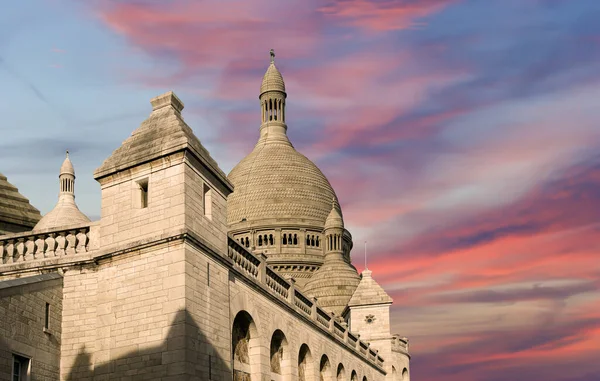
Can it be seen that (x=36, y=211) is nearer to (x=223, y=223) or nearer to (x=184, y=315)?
(x=223, y=223)

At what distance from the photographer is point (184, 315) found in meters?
24.1

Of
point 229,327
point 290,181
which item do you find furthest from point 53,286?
point 290,181

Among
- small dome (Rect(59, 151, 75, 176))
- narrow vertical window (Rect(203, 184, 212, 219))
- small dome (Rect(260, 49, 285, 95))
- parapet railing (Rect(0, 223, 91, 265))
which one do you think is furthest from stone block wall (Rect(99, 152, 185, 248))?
small dome (Rect(260, 49, 285, 95))

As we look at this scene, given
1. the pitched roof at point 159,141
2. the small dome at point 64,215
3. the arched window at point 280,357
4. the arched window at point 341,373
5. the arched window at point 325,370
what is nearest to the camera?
the pitched roof at point 159,141

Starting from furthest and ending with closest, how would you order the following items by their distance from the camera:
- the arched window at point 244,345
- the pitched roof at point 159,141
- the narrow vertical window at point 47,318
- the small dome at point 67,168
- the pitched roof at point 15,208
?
1. the small dome at point 67,168
2. the pitched roof at point 15,208
3. the arched window at point 244,345
4. the pitched roof at point 159,141
5. the narrow vertical window at point 47,318

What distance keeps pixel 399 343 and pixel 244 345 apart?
122 ft

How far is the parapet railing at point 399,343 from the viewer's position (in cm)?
6358

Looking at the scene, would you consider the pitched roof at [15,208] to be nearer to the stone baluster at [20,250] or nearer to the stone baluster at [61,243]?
the stone baluster at [20,250]

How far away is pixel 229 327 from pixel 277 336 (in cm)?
691

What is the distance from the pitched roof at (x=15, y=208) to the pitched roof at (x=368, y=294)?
2558 centimetres

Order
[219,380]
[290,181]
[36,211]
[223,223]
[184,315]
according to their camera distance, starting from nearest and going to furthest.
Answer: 1. [184,315]
2. [219,380]
3. [223,223]
4. [36,211]
5. [290,181]

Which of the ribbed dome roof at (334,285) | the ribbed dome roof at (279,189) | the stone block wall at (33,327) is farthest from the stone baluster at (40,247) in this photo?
the ribbed dome roof at (279,189)

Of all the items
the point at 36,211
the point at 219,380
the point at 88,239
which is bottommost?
the point at 219,380

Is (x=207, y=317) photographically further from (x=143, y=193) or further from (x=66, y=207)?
(x=66, y=207)
